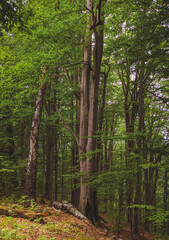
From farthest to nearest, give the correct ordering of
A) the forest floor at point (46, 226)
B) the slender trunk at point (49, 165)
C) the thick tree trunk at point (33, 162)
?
1. the slender trunk at point (49, 165)
2. the thick tree trunk at point (33, 162)
3. the forest floor at point (46, 226)

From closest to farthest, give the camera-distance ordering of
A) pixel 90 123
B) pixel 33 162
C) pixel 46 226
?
1. pixel 46 226
2. pixel 90 123
3. pixel 33 162

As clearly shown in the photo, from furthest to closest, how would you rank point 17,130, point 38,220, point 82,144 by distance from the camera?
point 17,130 < point 82,144 < point 38,220

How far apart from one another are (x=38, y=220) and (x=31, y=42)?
727cm

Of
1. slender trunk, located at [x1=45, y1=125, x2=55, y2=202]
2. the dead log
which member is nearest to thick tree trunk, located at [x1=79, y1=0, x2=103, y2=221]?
the dead log

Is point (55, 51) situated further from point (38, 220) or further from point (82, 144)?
point (38, 220)

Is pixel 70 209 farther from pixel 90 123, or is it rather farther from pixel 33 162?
pixel 90 123

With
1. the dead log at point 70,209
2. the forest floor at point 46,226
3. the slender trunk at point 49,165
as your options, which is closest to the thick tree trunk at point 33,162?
Answer: the forest floor at point 46,226

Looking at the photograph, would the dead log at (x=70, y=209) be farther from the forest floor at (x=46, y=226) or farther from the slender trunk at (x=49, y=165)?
the slender trunk at (x=49, y=165)

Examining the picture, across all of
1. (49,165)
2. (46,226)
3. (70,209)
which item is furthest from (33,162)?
(49,165)

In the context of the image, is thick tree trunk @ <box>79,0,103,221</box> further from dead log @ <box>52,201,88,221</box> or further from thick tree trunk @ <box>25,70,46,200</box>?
thick tree trunk @ <box>25,70,46,200</box>

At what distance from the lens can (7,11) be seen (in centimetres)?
418

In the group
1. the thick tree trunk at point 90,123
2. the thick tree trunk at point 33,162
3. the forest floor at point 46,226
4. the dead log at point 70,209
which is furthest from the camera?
the thick tree trunk at point 33,162

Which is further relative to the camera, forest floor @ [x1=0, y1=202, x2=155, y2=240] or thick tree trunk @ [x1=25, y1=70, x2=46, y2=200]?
thick tree trunk @ [x1=25, y1=70, x2=46, y2=200]

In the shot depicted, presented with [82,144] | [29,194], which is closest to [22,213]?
[29,194]
